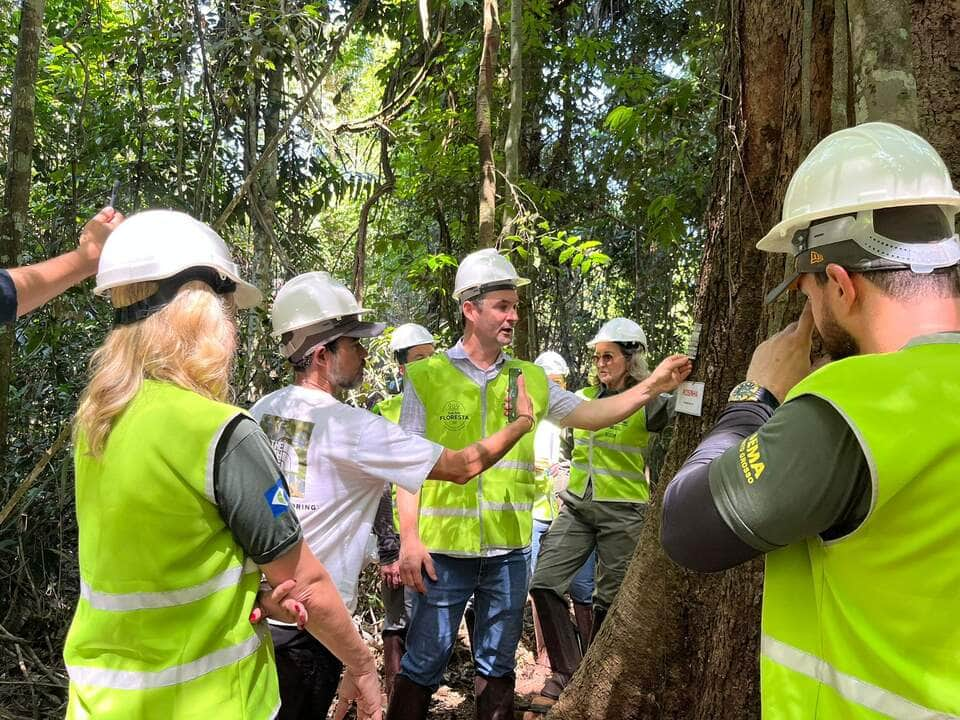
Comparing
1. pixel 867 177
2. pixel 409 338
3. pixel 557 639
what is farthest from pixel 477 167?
pixel 867 177

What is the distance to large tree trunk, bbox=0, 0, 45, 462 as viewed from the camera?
153 inches

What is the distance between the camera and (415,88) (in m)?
8.15

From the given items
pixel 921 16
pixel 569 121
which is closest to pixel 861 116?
pixel 921 16

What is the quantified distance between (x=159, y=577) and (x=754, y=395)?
4.21ft

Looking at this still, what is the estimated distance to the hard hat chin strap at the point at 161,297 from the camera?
1766 mm

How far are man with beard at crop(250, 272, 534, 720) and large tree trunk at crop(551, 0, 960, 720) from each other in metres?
0.85

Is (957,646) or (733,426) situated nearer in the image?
(957,646)

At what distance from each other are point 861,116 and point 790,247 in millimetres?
471

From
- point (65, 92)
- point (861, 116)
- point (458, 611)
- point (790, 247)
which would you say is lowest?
point (458, 611)

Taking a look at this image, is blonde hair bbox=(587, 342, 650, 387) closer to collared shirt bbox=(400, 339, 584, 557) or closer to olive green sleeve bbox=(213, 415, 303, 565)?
collared shirt bbox=(400, 339, 584, 557)

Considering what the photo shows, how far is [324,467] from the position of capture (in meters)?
2.43

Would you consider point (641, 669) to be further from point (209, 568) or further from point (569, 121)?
point (569, 121)

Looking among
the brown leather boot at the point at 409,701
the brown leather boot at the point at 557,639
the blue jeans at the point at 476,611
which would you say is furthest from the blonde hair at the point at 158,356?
the brown leather boot at the point at 557,639

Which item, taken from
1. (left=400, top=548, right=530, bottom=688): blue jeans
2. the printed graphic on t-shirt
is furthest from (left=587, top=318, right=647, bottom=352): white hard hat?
the printed graphic on t-shirt
